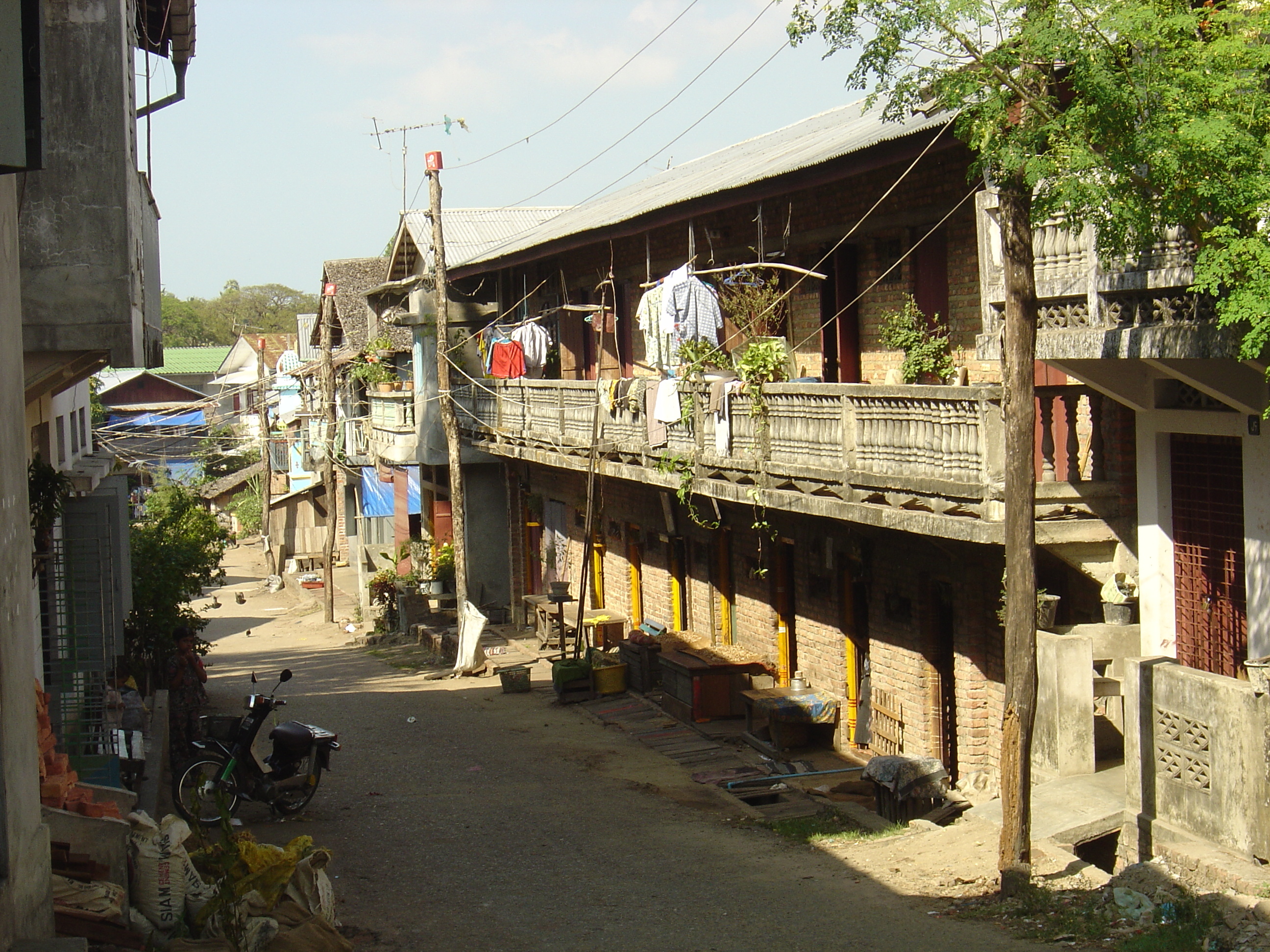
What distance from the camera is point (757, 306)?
16031mm

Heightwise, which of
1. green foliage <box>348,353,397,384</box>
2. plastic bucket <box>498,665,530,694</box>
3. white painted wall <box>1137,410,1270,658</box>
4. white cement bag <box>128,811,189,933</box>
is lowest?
plastic bucket <box>498,665,530,694</box>

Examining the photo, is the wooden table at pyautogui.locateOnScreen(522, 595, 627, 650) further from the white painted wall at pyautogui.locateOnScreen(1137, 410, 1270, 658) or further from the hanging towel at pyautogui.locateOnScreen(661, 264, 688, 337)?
the white painted wall at pyautogui.locateOnScreen(1137, 410, 1270, 658)

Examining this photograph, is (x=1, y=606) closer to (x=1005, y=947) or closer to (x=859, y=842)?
(x=1005, y=947)

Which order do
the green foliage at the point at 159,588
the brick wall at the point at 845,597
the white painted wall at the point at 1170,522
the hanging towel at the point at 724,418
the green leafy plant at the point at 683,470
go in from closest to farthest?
1. the white painted wall at the point at 1170,522
2. the brick wall at the point at 845,597
3. the hanging towel at the point at 724,418
4. the green leafy plant at the point at 683,470
5. the green foliage at the point at 159,588

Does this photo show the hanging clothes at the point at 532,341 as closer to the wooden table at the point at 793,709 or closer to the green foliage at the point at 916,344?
the wooden table at the point at 793,709

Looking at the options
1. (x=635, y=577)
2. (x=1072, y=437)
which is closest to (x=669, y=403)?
(x=1072, y=437)

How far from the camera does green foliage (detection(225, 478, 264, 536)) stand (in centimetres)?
5666

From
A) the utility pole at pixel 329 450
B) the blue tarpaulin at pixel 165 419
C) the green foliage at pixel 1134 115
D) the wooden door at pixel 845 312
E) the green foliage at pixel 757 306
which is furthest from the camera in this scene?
the blue tarpaulin at pixel 165 419

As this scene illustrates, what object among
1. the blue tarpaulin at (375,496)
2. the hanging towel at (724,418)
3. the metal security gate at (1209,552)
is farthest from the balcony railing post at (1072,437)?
the blue tarpaulin at (375,496)

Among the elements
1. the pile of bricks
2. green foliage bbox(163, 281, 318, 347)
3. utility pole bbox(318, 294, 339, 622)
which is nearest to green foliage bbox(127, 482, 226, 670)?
the pile of bricks

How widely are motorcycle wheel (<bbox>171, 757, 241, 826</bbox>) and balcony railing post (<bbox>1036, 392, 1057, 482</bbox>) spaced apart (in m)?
7.88

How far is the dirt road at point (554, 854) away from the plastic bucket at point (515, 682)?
1124 millimetres

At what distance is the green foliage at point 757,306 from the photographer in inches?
625

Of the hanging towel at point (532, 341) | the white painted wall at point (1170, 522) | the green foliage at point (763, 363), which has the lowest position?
the white painted wall at point (1170, 522)
